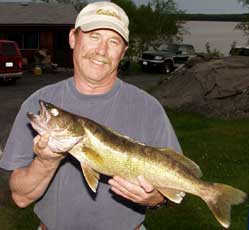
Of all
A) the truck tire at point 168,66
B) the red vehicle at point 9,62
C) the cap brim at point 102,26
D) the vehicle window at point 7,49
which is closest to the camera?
the cap brim at point 102,26

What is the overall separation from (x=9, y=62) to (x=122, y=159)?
2767 centimetres

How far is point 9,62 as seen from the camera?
99.6ft

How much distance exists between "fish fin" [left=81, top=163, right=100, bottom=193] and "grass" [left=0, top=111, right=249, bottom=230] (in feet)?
16.0

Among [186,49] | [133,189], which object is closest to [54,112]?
[133,189]

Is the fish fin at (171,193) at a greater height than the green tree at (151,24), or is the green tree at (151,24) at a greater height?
the fish fin at (171,193)

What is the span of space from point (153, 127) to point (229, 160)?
28.3 ft

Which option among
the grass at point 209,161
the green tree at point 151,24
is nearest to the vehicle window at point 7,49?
the grass at point 209,161

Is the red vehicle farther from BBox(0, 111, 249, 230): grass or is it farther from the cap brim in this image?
the cap brim

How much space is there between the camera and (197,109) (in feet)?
64.1

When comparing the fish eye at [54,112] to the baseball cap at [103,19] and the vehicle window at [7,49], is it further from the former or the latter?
the vehicle window at [7,49]

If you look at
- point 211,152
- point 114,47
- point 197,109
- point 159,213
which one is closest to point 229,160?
point 211,152

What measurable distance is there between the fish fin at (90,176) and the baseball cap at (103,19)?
976 millimetres

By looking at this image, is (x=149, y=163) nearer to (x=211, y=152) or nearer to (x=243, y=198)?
(x=243, y=198)

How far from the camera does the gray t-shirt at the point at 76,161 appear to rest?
3.77 meters
